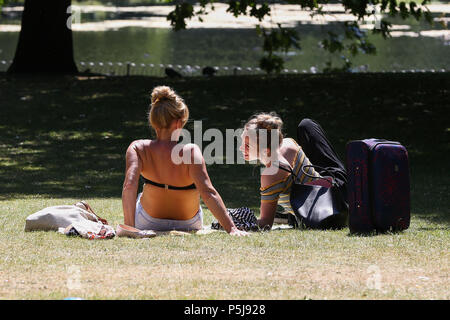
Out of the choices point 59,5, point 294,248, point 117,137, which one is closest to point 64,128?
point 117,137

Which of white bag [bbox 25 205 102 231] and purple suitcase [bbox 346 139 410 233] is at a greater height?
purple suitcase [bbox 346 139 410 233]

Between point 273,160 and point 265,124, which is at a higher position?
point 265,124

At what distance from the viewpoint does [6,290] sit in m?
5.21

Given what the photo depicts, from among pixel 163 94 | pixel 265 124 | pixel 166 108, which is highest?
pixel 163 94

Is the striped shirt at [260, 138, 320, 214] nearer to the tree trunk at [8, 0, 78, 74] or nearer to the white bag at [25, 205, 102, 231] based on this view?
the white bag at [25, 205, 102, 231]

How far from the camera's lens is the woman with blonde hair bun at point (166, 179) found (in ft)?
23.3

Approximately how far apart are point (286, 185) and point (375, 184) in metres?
0.88

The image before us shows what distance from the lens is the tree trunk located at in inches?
822

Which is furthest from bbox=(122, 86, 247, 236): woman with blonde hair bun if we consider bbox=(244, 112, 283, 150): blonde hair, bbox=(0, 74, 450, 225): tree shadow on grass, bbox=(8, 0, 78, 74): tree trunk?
bbox=(8, 0, 78, 74): tree trunk

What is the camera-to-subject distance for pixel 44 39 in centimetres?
2089

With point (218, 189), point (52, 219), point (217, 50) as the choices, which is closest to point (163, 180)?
point (52, 219)

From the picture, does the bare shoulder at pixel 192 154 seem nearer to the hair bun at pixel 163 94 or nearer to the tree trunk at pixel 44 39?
the hair bun at pixel 163 94

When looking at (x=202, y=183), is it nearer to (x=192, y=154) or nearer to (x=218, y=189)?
(x=192, y=154)
